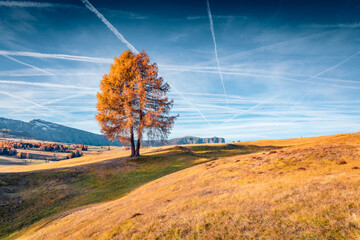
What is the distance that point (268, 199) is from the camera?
7.51m

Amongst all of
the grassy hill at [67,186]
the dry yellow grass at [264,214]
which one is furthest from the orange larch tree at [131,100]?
the dry yellow grass at [264,214]

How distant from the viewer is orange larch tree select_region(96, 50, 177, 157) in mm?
25625

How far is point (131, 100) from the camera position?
84.6 feet

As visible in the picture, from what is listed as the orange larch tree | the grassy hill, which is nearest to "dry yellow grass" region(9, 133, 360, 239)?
the grassy hill

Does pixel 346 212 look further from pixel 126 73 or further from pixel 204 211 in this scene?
pixel 126 73

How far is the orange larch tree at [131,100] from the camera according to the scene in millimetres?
25625

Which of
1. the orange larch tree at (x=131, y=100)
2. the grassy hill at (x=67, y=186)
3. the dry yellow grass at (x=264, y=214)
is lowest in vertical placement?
the grassy hill at (x=67, y=186)

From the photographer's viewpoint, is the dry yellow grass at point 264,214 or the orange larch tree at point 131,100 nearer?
the dry yellow grass at point 264,214

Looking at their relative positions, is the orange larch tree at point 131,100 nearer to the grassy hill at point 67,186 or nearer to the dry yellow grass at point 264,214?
the grassy hill at point 67,186

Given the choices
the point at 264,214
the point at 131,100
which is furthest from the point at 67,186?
the point at 264,214

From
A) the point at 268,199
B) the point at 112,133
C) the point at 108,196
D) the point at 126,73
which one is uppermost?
the point at 126,73

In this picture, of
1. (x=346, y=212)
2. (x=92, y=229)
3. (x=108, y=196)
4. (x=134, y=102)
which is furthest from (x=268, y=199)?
(x=134, y=102)

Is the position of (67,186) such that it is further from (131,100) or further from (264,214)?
(264,214)

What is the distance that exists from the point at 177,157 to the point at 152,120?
28.3 ft
